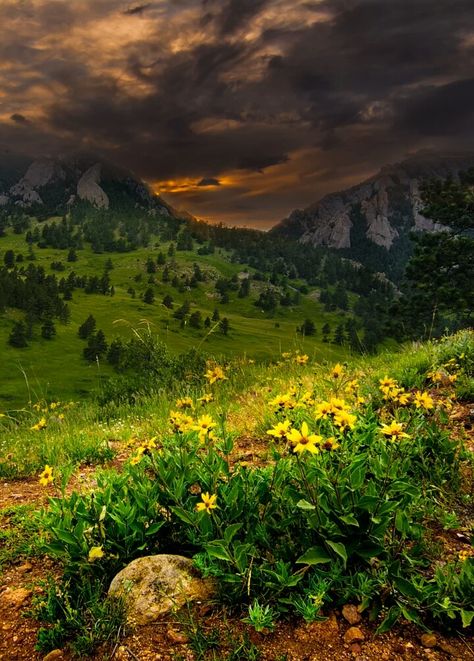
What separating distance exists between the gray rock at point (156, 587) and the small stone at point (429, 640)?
137 centimetres

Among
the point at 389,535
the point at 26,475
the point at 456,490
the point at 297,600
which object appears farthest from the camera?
the point at 26,475

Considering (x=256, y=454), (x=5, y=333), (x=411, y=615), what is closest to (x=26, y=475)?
(x=256, y=454)

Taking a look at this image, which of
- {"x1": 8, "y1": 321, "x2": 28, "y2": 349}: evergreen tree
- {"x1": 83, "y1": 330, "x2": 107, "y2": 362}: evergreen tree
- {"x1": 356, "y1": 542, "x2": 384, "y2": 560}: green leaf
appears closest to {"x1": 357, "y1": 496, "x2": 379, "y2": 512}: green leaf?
{"x1": 356, "y1": 542, "x2": 384, "y2": 560}: green leaf

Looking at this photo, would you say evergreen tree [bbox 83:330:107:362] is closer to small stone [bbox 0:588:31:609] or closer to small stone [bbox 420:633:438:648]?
small stone [bbox 0:588:31:609]

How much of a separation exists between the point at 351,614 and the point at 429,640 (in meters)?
0.48

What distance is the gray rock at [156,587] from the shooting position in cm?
309

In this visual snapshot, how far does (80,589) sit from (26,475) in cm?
395

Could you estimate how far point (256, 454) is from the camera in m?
5.97

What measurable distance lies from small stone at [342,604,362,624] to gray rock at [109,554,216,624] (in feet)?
2.95

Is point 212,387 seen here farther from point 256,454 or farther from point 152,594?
point 152,594

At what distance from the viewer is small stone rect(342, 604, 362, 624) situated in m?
2.98

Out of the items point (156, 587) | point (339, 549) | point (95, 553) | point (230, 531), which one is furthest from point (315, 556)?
point (95, 553)

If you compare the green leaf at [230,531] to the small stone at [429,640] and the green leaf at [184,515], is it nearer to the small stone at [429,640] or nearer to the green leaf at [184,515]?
the green leaf at [184,515]

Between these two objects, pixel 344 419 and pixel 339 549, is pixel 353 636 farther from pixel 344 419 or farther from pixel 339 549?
pixel 344 419
